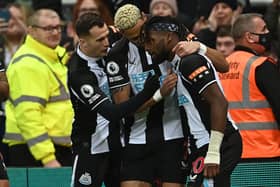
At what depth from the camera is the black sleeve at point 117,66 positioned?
31.9 feet

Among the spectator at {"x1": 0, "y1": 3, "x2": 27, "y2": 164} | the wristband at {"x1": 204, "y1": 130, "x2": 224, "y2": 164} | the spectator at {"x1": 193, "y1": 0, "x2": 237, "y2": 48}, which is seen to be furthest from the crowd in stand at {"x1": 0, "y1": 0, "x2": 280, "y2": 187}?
the spectator at {"x1": 0, "y1": 3, "x2": 27, "y2": 164}

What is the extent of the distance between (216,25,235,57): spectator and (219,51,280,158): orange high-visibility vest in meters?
1.29

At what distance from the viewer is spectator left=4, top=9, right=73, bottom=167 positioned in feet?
37.9

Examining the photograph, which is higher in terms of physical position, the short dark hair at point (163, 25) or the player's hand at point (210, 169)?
the short dark hair at point (163, 25)

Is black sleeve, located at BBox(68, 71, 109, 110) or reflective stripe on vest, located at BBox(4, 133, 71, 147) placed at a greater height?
black sleeve, located at BBox(68, 71, 109, 110)

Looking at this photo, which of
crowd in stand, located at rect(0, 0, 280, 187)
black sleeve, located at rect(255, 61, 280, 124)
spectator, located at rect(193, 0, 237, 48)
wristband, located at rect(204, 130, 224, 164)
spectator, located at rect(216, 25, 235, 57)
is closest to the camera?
wristband, located at rect(204, 130, 224, 164)

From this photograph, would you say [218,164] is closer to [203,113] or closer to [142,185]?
[203,113]

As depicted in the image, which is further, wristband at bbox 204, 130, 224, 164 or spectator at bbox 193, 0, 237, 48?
spectator at bbox 193, 0, 237, 48

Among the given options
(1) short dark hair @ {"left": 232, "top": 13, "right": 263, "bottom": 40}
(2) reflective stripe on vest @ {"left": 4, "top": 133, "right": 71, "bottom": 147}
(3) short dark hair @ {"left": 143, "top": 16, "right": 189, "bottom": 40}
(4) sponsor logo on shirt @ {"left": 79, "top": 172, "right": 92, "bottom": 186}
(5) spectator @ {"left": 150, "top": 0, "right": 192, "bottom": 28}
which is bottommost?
(2) reflective stripe on vest @ {"left": 4, "top": 133, "right": 71, "bottom": 147}

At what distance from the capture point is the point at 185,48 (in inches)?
350

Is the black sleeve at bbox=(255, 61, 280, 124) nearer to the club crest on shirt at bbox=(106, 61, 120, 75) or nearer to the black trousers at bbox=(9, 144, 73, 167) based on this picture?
the club crest on shirt at bbox=(106, 61, 120, 75)

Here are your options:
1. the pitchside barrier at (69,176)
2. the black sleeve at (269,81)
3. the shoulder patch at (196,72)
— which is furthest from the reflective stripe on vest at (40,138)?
the shoulder patch at (196,72)

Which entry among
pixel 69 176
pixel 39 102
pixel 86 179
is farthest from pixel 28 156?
pixel 86 179

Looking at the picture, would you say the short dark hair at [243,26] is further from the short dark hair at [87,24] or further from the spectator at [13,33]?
the spectator at [13,33]
